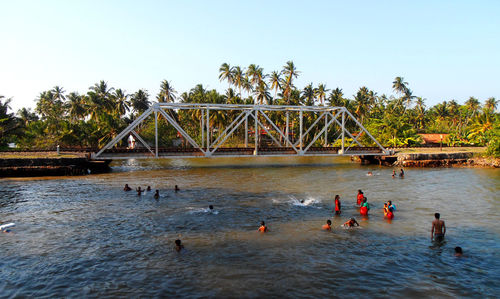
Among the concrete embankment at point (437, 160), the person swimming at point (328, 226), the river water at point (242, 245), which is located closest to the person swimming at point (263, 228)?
the river water at point (242, 245)

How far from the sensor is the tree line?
60.2 m

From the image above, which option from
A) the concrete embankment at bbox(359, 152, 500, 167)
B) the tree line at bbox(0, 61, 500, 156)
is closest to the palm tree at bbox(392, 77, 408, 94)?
the tree line at bbox(0, 61, 500, 156)

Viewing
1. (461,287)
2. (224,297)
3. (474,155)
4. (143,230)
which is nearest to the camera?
(224,297)

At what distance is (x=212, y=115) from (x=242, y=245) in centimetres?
5985

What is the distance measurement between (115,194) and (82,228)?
10329 millimetres

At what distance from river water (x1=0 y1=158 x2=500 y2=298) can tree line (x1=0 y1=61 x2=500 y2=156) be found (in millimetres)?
32980

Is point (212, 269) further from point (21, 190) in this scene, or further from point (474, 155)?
point (474, 155)

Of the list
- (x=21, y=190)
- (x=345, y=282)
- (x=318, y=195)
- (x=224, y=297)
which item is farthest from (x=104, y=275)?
(x=21, y=190)

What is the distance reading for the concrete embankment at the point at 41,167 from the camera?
38.9 metres

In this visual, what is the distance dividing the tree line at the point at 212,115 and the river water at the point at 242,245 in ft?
108

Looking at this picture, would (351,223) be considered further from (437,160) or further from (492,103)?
(492,103)

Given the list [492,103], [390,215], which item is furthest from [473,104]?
[390,215]

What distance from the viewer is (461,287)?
11844mm

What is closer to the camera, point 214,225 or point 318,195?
point 214,225
